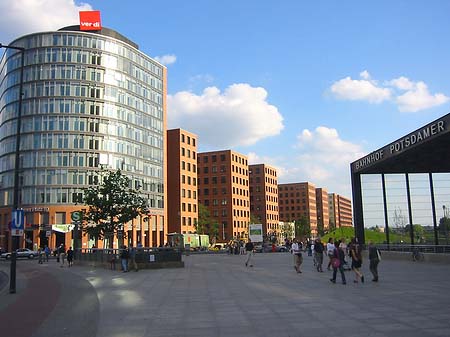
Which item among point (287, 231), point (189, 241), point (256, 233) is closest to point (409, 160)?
point (256, 233)

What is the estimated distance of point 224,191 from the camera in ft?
438

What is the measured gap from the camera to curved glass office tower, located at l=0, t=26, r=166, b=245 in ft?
253

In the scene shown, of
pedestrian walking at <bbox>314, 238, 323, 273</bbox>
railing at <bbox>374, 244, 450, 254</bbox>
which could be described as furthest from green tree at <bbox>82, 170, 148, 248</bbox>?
railing at <bbox>374, 244, 450, 254</bbox>

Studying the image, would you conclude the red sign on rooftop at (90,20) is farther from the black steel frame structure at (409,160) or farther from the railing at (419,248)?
the railing at (419,248)

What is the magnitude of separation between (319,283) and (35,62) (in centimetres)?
7591

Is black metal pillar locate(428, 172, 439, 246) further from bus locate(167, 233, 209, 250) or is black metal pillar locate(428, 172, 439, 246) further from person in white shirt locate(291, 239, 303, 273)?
bus locate(167, 233, 209, 250)

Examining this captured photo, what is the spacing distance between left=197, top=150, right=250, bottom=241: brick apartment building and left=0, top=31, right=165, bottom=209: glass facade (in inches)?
1877

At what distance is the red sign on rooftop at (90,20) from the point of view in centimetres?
8525

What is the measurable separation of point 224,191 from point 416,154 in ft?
334

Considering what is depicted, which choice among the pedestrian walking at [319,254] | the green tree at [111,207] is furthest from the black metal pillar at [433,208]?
the green tree at [111,207]

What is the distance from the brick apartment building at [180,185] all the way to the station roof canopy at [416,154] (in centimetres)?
7125

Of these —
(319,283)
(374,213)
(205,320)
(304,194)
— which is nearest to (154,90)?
(374,213)

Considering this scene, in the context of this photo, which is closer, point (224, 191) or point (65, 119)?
point (65, 119)

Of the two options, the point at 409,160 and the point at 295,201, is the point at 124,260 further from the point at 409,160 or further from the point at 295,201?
the point at 295,201
